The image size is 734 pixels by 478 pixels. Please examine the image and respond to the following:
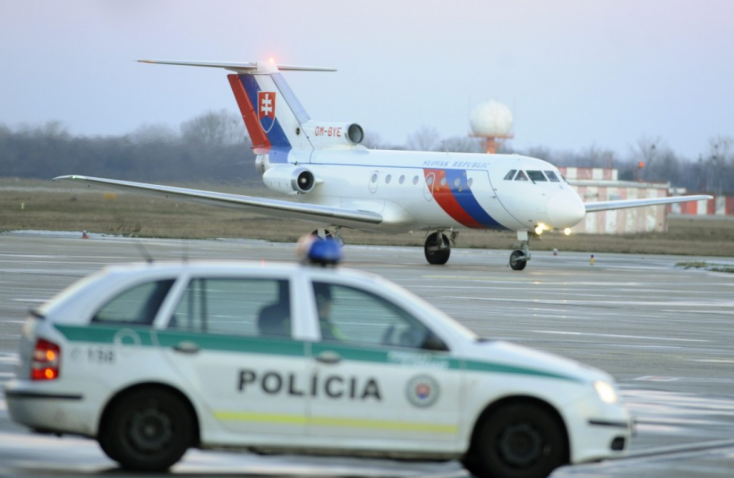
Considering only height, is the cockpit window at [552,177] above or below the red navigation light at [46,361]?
above

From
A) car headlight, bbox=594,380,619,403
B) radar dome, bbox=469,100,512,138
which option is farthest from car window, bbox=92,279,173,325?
radar dome, bbox=469,100,512,138

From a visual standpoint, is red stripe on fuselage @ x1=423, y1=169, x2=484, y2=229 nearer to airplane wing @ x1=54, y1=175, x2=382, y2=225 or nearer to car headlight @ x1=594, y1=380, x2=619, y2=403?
airplane wing @ x1=54, y1=175, x2=382, y2=225

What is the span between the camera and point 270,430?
→ 786cm

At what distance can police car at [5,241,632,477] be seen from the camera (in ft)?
25.7

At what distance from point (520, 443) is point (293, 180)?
28.8 metres

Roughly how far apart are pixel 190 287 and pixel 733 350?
9.94 m

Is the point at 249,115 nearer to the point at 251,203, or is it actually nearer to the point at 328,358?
the point at 251,203

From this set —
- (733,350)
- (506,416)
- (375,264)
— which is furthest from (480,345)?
(375,264)

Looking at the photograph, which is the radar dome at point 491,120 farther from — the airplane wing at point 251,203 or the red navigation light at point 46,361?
the red navigation light at point 46,361

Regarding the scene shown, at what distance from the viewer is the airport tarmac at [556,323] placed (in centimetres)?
860

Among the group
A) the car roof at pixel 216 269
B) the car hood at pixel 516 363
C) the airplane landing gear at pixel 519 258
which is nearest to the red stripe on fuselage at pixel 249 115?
the airplane landing gear at pixel 519 258

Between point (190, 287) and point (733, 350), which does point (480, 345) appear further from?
point (733, 350)

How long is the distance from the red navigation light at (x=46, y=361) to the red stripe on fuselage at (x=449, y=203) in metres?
26.0

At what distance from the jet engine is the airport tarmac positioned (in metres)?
1.98
